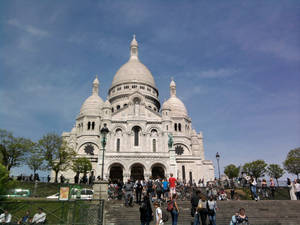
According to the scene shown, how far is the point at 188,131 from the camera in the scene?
5900cm

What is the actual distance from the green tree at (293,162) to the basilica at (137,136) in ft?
49.5

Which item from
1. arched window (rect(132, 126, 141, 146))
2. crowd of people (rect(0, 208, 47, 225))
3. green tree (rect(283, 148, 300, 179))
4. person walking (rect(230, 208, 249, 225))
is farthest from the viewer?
green tree (rect(283, 148, 300, 179))

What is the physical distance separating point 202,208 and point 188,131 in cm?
4737

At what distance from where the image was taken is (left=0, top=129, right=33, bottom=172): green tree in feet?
122

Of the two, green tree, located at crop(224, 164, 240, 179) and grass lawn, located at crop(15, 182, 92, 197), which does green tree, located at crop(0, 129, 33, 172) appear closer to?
grass lawn, located at crop(15, 182, 92, 197)

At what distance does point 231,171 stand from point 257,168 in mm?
20070

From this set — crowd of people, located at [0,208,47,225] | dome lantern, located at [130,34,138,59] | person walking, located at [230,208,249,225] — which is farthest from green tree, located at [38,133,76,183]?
dome lantern, located at [130,34,138,59]

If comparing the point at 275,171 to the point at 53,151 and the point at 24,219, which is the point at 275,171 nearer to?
the point at 53,151

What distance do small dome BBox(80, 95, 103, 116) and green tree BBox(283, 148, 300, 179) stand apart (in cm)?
4039

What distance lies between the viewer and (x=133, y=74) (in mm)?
64625

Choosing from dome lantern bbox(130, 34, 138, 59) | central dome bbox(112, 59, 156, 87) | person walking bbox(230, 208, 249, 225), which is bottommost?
person walking bbox(230, 208, 249, 225)

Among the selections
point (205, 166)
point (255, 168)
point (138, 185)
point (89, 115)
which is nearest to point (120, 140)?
point (89, 115)

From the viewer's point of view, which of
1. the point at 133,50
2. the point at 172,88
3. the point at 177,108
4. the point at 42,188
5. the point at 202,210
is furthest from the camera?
the point at 133,50

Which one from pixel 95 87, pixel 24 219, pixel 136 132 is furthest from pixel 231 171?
pixel 24 219
